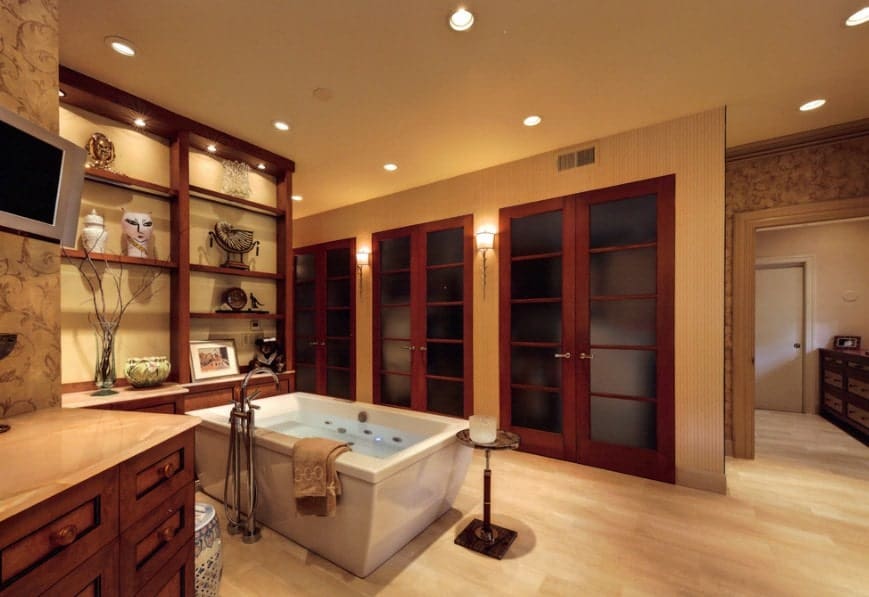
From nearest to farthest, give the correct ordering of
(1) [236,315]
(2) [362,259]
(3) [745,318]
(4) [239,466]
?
(4) [239,466]
(1) [236,315]
(3) [745,318]
(2) [362,259]

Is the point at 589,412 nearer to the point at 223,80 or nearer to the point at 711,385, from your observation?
the point at 711,385

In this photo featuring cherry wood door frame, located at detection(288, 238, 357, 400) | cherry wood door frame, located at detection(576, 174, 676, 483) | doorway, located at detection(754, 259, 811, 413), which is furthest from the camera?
cherry wood door frame, located at detection(288, 238, 357, 400)

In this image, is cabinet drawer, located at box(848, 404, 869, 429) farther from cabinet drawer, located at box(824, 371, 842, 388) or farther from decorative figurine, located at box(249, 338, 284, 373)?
decorative figurine, located at box(249, 338, 284, 373)

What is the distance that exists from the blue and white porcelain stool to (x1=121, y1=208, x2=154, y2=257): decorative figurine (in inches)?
74.5

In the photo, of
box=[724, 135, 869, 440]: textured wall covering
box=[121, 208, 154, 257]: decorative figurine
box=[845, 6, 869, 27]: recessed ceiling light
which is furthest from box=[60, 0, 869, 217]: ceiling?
box=[121, 208, 154, 257]: decorative figurine

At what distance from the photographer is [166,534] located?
1.21 metres

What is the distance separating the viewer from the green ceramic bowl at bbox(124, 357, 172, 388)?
238cm

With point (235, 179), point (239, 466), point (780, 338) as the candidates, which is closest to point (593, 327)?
point (239, 466)

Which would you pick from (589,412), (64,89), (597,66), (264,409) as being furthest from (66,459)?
(589,412)

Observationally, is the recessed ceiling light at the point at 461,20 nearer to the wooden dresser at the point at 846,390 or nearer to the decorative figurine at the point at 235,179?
the decorative figurine at the point at 235,179

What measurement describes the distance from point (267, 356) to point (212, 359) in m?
0.49

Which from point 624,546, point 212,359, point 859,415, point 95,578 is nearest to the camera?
point 95,578

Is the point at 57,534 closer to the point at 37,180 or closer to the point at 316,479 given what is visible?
the point at 316,479

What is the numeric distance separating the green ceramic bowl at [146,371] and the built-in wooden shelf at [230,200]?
139 centimetres
